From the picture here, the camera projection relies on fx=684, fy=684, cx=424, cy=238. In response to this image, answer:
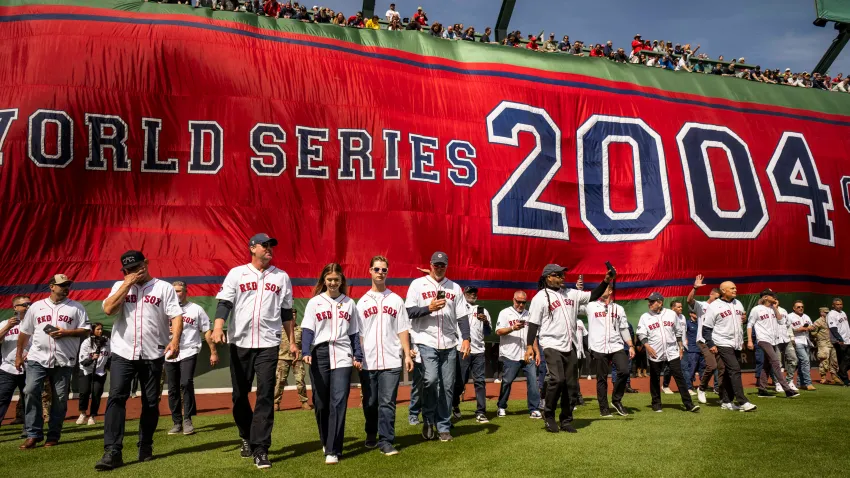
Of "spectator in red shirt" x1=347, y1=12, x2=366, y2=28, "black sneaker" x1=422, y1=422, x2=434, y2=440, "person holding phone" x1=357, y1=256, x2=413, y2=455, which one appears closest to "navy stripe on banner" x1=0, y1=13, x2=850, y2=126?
"spectator in red shirt" x1=347, y1=12, x2=366, y2=28

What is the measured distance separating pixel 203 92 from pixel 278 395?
6402 mm

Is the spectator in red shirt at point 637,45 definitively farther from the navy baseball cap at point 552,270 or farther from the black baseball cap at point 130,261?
the black baseball cap at point 130,261

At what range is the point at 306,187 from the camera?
1453 cm

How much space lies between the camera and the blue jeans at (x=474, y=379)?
10078 millimetres

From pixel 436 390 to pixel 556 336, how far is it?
186 cm

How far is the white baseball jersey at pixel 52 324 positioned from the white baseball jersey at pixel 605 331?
7572mm

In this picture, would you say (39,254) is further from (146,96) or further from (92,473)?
(92,473)

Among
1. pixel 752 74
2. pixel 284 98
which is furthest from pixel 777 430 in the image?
pixel 752 74

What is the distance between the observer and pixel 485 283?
51.0ft

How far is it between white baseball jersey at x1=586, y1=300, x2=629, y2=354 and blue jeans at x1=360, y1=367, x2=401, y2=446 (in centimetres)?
446

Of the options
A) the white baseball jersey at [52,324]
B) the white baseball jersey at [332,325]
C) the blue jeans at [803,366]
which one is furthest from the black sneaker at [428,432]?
the blue jeans at [803,366]

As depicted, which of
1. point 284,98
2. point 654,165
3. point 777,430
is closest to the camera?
point 777,430

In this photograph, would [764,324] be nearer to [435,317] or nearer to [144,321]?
[435,317]

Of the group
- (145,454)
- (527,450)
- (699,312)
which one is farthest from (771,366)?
(145,454)
